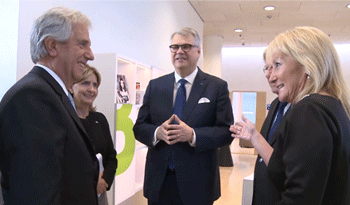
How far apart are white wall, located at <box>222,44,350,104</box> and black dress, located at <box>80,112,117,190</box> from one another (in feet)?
35.7

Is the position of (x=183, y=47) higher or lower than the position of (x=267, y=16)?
lower

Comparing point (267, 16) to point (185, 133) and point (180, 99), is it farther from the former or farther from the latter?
point (185, 133)

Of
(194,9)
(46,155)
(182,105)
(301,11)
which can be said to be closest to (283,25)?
(301,11)

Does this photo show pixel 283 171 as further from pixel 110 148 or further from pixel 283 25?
pixel 283 25

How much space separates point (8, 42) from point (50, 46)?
4.13 feet

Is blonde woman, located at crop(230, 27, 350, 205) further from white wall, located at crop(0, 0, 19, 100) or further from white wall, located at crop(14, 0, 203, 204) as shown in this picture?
white wall, located at crop(0, 0, 19, 100)

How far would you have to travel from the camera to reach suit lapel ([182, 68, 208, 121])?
2217 mm

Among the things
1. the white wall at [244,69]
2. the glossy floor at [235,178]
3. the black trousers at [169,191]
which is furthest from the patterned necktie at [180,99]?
the white wall at [244,69]

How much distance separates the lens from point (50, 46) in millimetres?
1327

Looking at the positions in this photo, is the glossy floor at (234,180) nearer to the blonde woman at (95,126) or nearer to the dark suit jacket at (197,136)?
the blonde woman at (95,126)

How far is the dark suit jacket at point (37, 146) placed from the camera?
1.04 m

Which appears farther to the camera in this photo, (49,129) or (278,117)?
(278,117)

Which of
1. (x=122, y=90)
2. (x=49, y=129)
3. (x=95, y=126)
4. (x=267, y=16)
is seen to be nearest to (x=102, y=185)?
(x=95, y=126)

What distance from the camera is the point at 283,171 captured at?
4.21 ft
